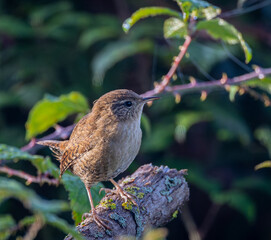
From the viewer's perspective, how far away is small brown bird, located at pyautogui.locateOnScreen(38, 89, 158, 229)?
8.14 feet

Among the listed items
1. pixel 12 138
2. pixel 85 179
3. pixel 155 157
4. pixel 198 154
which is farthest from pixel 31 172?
pixel 85 179

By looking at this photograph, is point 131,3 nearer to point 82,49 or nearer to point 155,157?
point 82,49

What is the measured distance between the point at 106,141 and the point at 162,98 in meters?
2.24

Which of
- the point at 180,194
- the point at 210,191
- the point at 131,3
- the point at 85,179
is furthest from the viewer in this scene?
the point at 131,3

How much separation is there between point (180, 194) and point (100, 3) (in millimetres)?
4338

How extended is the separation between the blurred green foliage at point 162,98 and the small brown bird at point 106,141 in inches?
62.7

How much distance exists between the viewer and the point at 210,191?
14.6 ft

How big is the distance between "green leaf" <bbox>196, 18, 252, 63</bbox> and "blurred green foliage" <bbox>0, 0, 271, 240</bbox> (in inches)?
63.9

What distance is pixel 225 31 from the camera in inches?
105

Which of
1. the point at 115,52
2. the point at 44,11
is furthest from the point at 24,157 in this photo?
the point at 44,11

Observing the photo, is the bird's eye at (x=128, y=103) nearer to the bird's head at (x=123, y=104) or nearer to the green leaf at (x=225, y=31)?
the bird's head at (x=123, y=104)

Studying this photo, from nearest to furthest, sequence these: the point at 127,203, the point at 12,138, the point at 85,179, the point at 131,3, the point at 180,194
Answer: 1. the point at 127,203
2. the point at 180,194
3. the point at 85,179
4. the point at 12,138
5. the point at 131,3

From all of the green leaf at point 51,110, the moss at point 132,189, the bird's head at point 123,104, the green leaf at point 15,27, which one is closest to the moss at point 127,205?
the moss at point 132,189

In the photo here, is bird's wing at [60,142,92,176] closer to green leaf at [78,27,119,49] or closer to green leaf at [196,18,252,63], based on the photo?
green leaf at [196,18,252,63]
